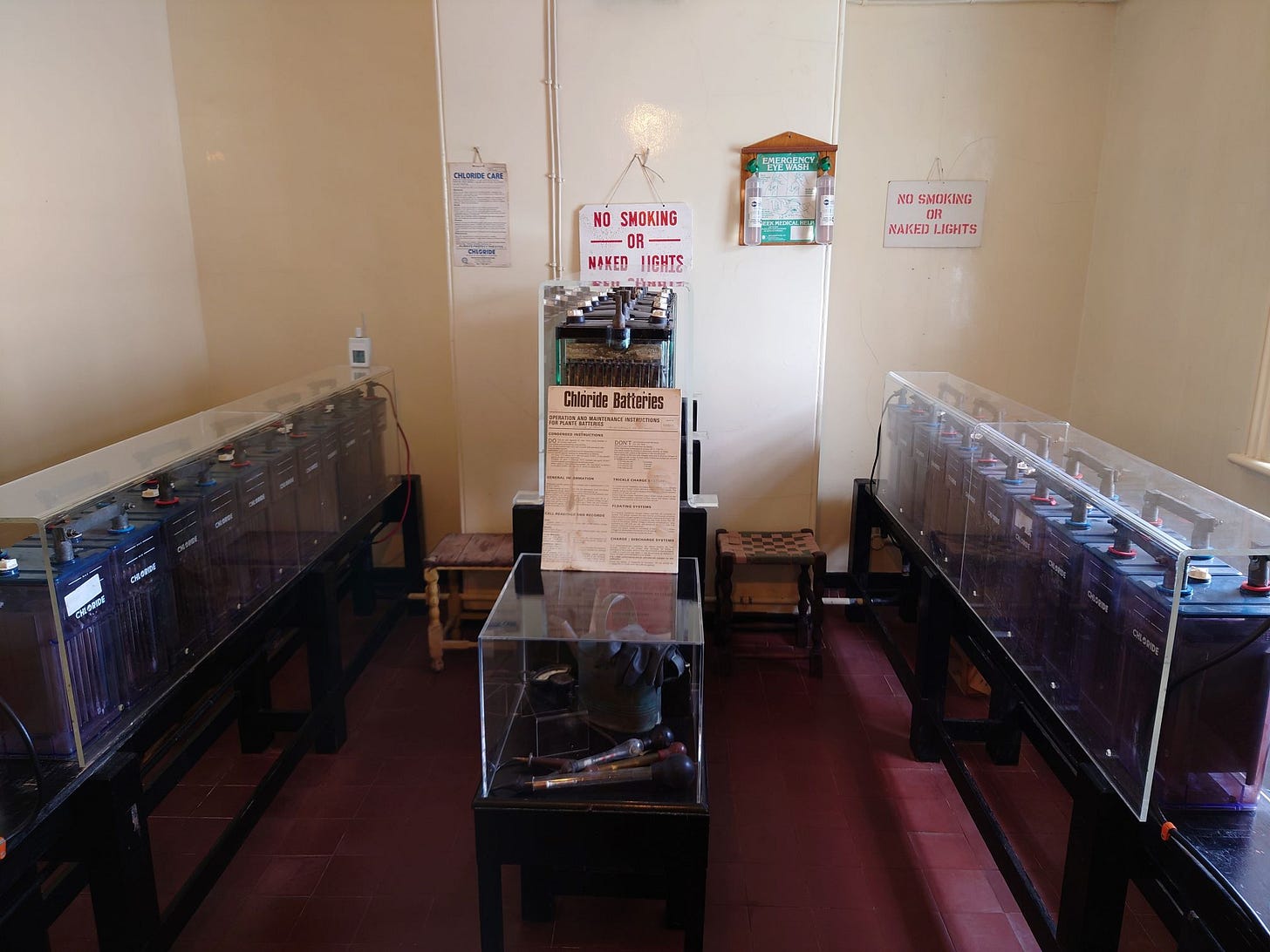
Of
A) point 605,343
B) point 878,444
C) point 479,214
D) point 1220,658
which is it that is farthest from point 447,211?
point 1220,658

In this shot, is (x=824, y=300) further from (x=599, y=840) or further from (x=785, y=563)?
(x=599, y=840)

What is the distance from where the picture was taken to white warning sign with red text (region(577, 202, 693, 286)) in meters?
3.53

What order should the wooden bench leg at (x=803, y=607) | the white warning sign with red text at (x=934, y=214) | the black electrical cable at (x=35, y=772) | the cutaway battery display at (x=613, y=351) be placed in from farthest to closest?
the white warning sign with red text at (x=934, y=214) < the wooden bench leg at (x=803, y=607) < the cutaway battery display at (x=613, y=351) < the black electrical cable at (x=35, y=772)

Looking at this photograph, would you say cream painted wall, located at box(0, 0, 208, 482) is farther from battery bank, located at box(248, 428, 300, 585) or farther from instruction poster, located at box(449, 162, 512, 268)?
instruction poster, located at box(449, 162, 512, 268)

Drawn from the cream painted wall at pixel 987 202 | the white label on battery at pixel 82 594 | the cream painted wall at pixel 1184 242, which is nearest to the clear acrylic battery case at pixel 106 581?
the white label on battery at pixel 82 594

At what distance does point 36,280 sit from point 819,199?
2874 millimetres

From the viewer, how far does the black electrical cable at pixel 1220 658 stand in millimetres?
1466

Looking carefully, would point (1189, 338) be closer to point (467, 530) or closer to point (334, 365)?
point (467, 530)

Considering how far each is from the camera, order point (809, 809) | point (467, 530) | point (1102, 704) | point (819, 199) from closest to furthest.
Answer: point (1102, 704) < point (809, 809) < point (819, 199) < point (467, 530)

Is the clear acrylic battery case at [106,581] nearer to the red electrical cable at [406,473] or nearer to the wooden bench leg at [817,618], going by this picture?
the red electrical cable at [406,473]

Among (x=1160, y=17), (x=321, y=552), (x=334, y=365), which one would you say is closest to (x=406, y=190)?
(x=334, y=365)

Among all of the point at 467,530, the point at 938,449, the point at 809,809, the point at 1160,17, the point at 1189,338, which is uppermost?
the point at 1160,17

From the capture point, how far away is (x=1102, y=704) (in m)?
1.79

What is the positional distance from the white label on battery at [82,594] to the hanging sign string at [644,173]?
234 cm
